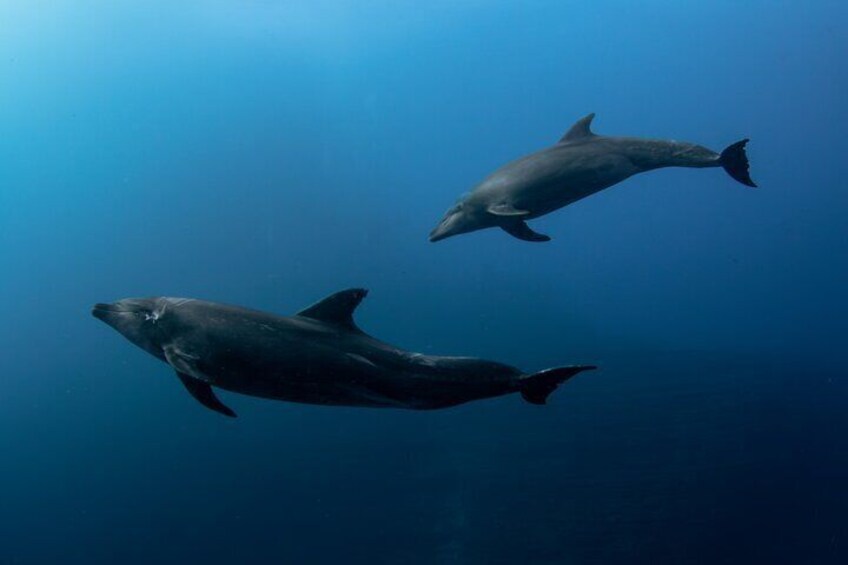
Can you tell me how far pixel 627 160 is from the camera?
362 inches

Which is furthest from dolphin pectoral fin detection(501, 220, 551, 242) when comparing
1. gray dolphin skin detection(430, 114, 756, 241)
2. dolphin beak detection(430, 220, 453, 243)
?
dolphin beak detection(430, 220, 453, 243)

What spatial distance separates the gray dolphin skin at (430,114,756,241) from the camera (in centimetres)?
886

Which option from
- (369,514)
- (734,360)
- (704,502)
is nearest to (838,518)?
(704,502)

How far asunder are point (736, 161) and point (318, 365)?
6.90m

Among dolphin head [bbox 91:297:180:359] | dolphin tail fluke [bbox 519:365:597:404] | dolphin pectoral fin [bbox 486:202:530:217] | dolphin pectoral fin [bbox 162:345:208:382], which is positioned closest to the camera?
dolphin pectoral fin [bbox 162:345:208:382]

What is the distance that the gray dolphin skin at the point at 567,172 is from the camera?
29.1 feet

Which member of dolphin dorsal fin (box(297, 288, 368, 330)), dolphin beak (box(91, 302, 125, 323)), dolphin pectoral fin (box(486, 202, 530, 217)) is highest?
dolphin pectoral fin (box(486, 202, 530, 217))

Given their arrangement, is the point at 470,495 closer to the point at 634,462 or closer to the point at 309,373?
the point at 634,462

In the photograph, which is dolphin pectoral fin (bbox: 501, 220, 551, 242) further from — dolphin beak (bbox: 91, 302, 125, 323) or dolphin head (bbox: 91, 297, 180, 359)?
dolphin beak (bbox: 91, 302, 125, 323)

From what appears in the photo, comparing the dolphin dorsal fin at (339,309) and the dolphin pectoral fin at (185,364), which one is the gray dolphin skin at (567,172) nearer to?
the dolphin dorsal fin at (339,309)

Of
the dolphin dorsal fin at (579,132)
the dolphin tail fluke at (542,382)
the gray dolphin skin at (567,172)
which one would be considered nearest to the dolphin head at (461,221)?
the gray dolphin skin at (567,172)

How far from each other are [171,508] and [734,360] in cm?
1939

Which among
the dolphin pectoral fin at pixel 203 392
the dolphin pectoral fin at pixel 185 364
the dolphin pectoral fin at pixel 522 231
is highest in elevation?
the dolphin pectoral fin at pixel 522 231

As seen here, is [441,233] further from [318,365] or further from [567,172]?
[318,365]
